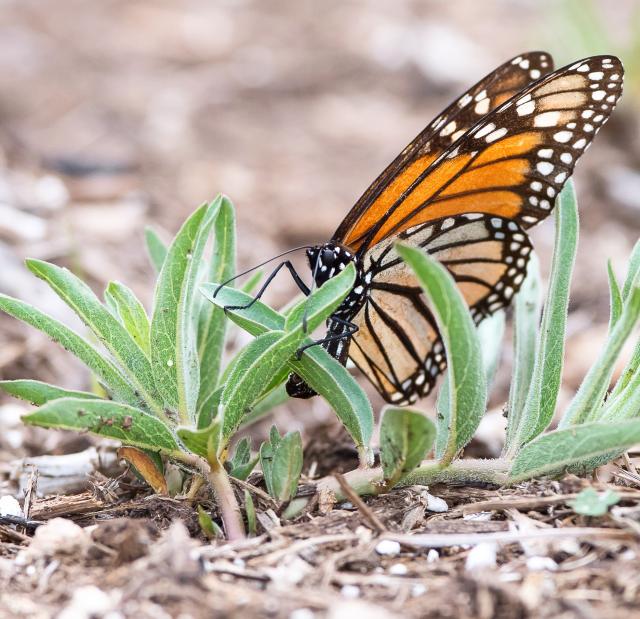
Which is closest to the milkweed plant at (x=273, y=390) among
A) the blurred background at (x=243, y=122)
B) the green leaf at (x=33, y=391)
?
the green leaf at (x=33, y=391)

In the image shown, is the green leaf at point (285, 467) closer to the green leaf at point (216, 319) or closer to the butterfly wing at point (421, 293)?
the green leaf at point (216, 319)

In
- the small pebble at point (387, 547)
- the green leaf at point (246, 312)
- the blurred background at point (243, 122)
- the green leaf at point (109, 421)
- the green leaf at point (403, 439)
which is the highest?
the blurred background at point (243, 122)

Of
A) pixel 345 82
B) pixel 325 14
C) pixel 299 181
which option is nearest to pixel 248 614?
pixel 299 181

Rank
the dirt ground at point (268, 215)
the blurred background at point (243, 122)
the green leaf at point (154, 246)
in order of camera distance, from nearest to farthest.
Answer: the dirt ground at point (268, 215), the green leaf at point (154, 246), the blurred background at point (243, 122)

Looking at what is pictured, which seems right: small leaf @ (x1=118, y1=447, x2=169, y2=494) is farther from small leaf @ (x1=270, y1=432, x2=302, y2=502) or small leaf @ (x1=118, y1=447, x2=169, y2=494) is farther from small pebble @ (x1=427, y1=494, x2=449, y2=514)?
small pebble @ (x1=427, y1=494, x2=449, y2=514)

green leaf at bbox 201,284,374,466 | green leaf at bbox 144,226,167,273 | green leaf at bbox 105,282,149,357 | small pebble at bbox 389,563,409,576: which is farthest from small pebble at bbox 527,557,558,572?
green leaf at bbox 144,226,167,273

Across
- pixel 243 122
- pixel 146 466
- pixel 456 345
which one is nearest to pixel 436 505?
pixel 456 345

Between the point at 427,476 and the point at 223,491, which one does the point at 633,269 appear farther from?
the point at 223,491
